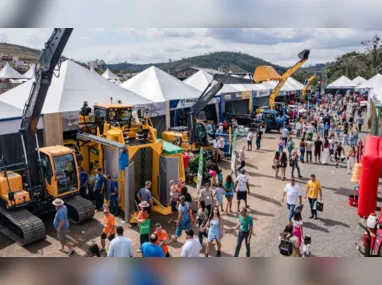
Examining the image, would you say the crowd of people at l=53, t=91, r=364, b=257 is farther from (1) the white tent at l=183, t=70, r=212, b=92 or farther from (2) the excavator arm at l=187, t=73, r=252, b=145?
(1) the white tent at l=183, t=70, r=212, b=92

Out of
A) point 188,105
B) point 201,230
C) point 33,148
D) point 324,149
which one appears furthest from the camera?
point 188,105

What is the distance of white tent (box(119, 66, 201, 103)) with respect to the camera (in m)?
18.1

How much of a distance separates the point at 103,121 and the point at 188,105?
28.4 ft

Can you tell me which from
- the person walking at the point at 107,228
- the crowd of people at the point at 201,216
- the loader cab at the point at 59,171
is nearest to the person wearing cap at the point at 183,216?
the crowd of people at the point at 201,216

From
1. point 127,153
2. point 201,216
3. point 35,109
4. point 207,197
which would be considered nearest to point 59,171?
point 35,109

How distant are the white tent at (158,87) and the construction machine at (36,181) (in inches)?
350

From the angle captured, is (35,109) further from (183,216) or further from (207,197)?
(207,197)

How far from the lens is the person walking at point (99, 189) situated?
372 inches

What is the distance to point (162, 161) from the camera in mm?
9883

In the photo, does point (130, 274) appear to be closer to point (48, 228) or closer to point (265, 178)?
point (48, 228)

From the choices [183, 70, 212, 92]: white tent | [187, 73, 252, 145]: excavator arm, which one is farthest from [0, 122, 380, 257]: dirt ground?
[183, 70, 212, 92]: white tent

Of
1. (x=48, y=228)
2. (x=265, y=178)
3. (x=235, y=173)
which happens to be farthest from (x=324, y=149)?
(x=48, y=228)

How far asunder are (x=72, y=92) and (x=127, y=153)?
688cm
